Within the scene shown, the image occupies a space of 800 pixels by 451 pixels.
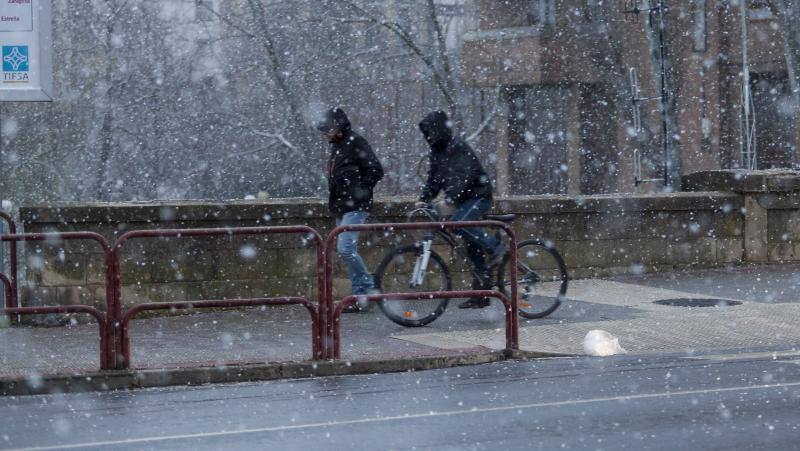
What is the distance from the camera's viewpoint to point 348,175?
499 inches

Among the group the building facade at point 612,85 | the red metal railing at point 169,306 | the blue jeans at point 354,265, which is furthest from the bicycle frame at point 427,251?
the building facade at point 612,85

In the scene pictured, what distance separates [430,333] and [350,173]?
195cm

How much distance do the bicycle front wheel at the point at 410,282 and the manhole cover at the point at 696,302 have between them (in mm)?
2666

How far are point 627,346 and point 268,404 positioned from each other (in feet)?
11.6

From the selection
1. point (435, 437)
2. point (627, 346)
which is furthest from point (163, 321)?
point (435, 437)

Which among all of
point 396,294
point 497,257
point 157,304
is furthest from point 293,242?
point 157,304

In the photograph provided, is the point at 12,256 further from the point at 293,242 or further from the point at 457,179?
the point at 457,179

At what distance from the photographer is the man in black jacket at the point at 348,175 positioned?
12.6m

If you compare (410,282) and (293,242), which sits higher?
(293,242)

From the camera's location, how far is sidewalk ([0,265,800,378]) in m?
10.3

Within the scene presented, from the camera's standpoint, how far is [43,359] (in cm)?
1012

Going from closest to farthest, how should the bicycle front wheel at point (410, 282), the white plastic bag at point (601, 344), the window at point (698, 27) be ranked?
the white plastic bag at point (601, 344) < the bicycle front wheel at point (410, 282) < the window at point (698, 27)

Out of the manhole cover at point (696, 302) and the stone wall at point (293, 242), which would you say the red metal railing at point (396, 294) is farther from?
the manhole cover at point (696, 302)

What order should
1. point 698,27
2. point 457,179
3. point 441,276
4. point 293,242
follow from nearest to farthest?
1. point 441,276
2. point 457,179
3. point 293,242
4. point 698,27
